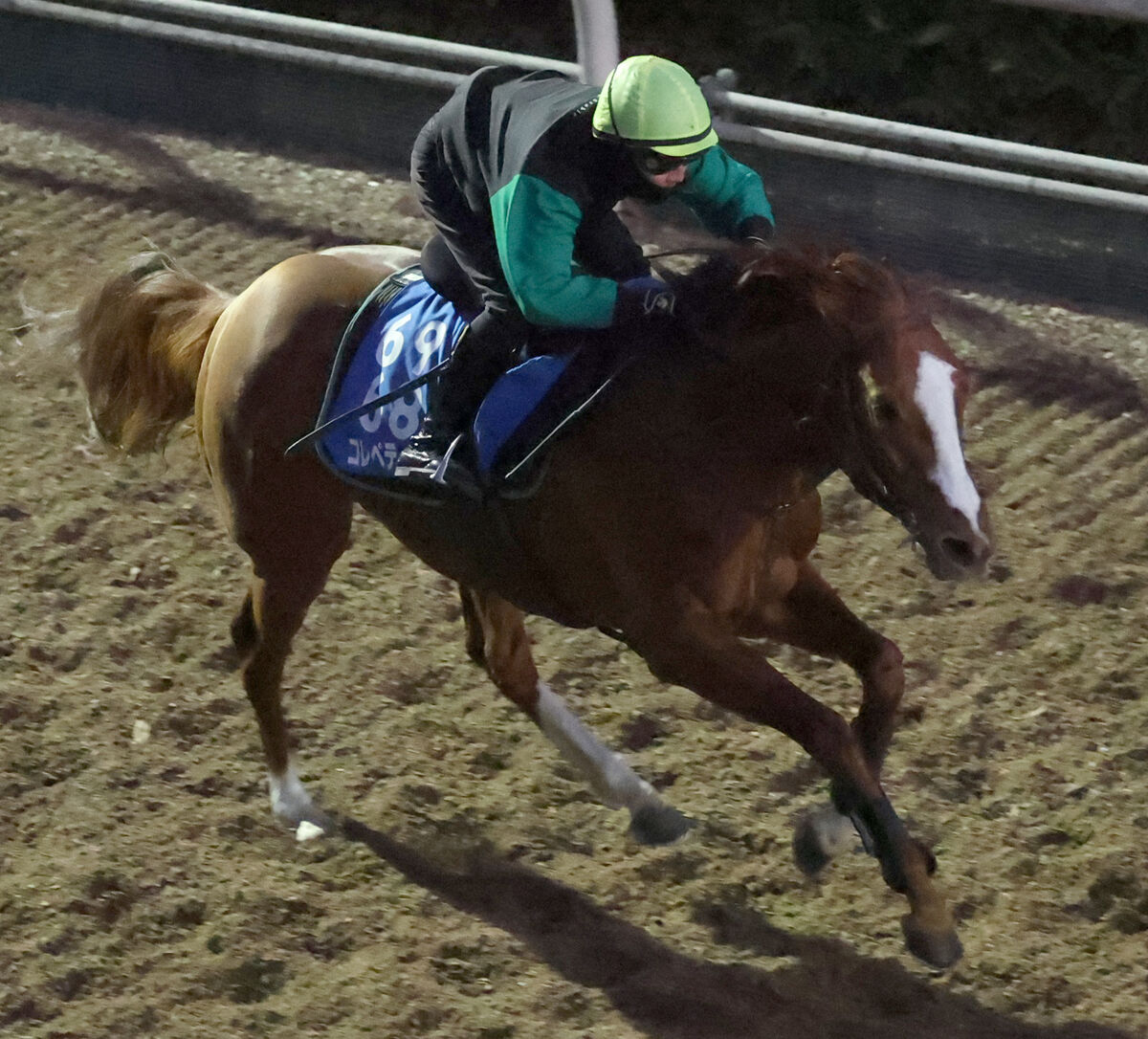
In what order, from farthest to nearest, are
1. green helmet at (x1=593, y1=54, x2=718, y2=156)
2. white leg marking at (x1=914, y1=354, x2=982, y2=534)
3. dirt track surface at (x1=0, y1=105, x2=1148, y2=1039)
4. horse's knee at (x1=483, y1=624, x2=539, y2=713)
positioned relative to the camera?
→ horse's knee at (x1=483, y1=624, x2=539, y2=713), dirt track surface at (x1=0, y1=105, x2=1148, y2=1039), green helmet at (x1=593, y1=54, x2=718, y2=156), white leg marking at (x1=914, y1=354, x2=982, y2=534)

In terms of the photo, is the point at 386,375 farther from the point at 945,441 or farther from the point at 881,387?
the point at 945,441

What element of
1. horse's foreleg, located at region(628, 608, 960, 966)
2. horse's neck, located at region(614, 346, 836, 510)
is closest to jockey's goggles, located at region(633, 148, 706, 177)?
horse's neck, located at region(614, 346, 836, 510)

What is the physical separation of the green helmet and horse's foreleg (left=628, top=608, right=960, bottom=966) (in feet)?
3.41

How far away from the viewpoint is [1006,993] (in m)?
3.92

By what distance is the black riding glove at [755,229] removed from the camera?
393 centimetres

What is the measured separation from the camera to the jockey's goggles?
359 centimetres

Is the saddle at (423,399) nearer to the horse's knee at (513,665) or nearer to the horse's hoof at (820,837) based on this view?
the horse's knee at (513,665)

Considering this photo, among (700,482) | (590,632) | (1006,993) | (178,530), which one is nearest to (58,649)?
(178,530)

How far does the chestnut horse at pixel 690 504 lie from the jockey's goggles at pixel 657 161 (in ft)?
0.81

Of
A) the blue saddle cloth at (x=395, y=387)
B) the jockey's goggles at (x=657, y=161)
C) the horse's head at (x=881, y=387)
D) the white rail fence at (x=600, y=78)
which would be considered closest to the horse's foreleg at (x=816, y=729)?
the horse's head at (x=881, y=387)

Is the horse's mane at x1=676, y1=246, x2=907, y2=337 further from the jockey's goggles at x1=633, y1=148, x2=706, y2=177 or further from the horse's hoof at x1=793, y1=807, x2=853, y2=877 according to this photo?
the horse's hoof at x1=793, y1=807, x2=853, y2=877

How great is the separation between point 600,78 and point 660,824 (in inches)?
147

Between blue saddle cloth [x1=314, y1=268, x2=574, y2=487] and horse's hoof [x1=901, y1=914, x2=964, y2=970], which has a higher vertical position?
blue saddle cloth [x1=314, y1=268, x2=574, y2=487]

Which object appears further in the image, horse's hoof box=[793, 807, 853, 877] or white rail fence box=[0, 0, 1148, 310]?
white rail fence box=[0, 0, 1148, 310]
